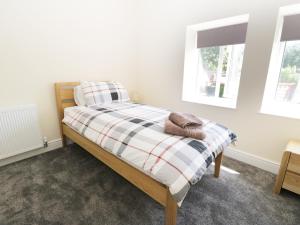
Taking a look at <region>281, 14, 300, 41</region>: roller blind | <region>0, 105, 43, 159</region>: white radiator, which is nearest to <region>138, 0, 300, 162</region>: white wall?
<region>281, 14, 300, 41</region>: roller blind

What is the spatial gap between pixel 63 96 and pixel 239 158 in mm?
2633

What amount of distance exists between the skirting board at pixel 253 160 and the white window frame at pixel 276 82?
1.95 ft

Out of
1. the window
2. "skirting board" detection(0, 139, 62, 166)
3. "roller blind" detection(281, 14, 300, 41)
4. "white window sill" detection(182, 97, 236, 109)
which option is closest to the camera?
"roller blind" detection(281, 14, 300, 41)

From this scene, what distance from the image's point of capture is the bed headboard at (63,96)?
2258 mm

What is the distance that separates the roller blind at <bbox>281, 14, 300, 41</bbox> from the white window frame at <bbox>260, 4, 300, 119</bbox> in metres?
0.03

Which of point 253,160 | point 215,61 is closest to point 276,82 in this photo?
point 215,61

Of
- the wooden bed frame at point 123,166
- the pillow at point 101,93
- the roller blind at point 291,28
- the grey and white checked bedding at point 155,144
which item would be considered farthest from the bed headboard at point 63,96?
the roller blind at point 291,28

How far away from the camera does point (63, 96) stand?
7.61ft

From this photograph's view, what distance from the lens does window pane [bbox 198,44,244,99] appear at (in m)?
2.25

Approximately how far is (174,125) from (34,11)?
2.20 m

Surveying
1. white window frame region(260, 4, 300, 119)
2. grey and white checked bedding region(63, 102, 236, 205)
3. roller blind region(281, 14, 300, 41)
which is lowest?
grey and white checked bedding region(63, 102, 236, 205)

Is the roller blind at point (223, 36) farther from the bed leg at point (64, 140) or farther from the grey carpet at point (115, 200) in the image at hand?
the bed leg at point (64, 140)

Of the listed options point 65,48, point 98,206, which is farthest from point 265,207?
point 65,48

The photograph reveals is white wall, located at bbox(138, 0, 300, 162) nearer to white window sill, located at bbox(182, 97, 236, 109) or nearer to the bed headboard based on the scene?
white window sill, located at bbox(182, 97, 236, 109)
